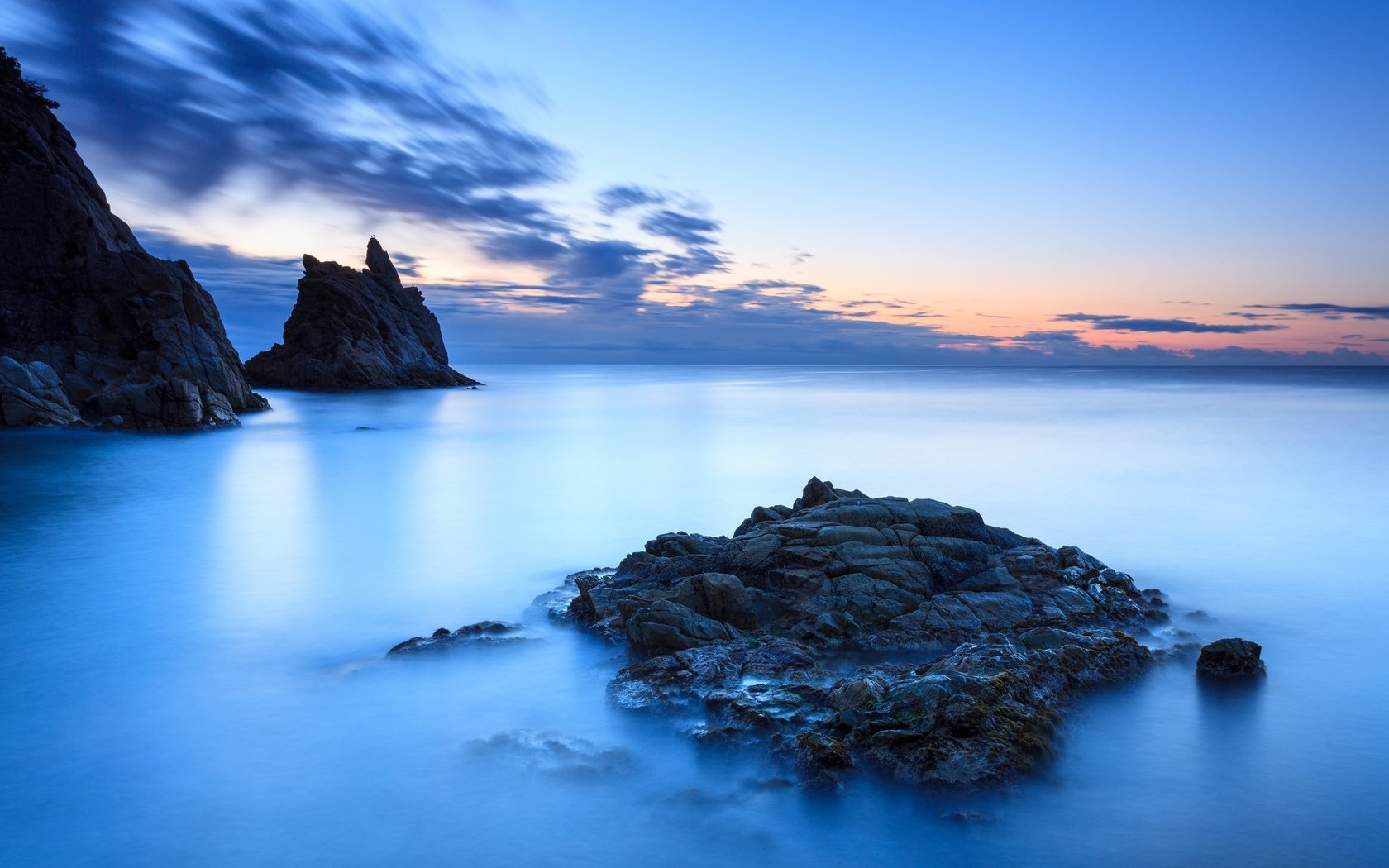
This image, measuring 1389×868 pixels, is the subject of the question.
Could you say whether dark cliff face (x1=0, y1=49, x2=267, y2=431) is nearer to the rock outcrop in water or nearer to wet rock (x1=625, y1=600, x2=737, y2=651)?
the rock outcrop in water

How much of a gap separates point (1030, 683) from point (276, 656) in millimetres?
9522

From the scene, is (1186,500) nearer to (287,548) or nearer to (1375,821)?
(1375,821)

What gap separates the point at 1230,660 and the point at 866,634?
422cm

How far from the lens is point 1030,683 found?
862cm

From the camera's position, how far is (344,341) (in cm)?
8344

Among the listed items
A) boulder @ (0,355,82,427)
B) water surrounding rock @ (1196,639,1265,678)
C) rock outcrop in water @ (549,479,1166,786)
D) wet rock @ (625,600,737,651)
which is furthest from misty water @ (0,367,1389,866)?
boulder @ (0,355,82,427)

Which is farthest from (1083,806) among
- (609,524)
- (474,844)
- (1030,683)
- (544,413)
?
(544,413)

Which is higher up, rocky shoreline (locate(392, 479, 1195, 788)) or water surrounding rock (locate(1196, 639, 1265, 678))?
rocky shoreline (locate(392, 479, 1195, 788))

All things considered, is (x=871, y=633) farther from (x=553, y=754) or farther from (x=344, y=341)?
(x=344, y=341)

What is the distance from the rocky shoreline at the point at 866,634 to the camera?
752 cm

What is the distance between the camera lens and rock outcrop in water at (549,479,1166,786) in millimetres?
7527

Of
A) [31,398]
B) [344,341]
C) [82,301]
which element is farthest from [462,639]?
[344,341]

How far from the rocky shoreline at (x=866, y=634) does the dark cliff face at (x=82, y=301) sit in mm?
36909

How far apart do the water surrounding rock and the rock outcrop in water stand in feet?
2.09
